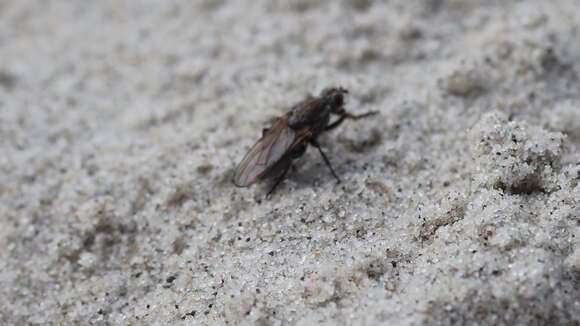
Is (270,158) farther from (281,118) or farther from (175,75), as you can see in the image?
(175,75)

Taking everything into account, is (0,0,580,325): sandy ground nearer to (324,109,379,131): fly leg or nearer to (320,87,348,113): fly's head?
(324,109,379,131): fly leg

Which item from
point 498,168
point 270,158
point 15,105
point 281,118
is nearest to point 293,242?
point 270,158

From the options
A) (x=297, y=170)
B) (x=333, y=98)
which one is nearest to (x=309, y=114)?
(x=333, y=98)

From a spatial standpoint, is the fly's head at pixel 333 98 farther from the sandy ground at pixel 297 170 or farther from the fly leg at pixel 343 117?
the sandy ground at pixel 297 170

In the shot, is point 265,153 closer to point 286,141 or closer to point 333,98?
point 286,141

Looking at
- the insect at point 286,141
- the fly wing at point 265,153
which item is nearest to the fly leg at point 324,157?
the insect at point 286,141

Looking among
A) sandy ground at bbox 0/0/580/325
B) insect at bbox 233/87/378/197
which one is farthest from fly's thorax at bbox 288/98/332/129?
sandy ground at bbox 0/0/580/325
